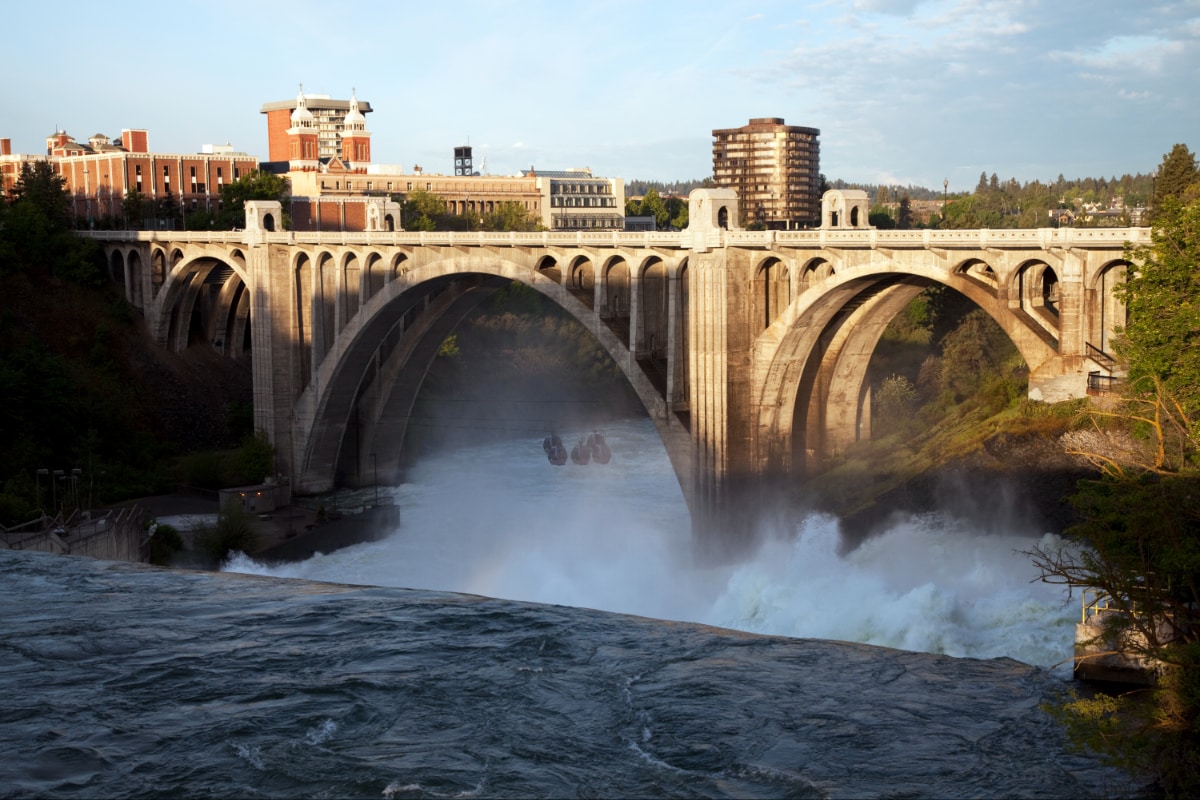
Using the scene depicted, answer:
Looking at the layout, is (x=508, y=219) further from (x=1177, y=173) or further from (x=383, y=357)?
(x=1177, y=173)

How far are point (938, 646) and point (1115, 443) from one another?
236 inches

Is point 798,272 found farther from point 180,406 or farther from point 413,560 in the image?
point 180,406

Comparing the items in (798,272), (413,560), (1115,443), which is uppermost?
(798,272)

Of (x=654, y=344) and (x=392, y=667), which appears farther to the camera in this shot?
(x=654, y=344)

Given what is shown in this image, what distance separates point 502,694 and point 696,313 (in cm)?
2012

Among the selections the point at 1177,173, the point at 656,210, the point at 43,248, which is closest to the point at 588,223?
the point at 656,210

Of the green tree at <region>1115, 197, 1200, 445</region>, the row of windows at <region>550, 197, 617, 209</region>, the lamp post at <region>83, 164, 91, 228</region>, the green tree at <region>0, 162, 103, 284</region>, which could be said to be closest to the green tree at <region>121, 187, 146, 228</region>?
the green tree at <region>0, 162, 103, 284</region>

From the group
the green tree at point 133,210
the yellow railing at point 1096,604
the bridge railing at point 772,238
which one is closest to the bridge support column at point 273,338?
the bridge railing at point 772,238

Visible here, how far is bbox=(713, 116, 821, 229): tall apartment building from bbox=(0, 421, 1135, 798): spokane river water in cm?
14829

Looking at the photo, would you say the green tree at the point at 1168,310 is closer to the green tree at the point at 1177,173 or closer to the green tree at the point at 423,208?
the green tree at the point at 1177,173

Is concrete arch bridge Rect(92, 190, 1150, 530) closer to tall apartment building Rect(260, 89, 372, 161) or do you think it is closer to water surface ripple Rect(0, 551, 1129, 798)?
water surface ripple Rect(0, 551, 1129, 798)

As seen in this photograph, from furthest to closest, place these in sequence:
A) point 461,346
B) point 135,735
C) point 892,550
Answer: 1. point 461,346
2. point 892,550
3. point 135,735

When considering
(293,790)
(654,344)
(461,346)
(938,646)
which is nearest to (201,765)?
(293,790)

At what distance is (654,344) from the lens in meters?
41.2
